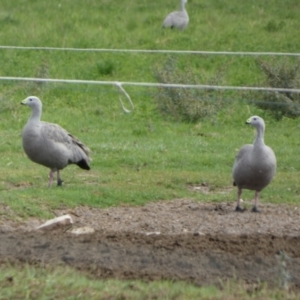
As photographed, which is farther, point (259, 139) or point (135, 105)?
point (135, 105)

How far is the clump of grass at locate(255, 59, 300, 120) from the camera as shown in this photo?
54.9ft

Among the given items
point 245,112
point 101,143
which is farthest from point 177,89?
point 101,143

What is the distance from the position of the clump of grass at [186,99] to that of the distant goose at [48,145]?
4815mm

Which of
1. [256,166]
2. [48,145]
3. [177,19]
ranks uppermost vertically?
[256,166]

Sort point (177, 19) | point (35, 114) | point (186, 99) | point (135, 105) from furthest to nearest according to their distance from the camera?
point (177, 19), point (135, 105), point (186, 99), point (35, 114)

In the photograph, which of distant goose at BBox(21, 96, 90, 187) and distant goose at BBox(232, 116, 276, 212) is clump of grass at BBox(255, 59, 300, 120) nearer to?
distant goose at BBox(21, 96, 90, 187)

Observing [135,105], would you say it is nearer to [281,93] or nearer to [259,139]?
[281,93]

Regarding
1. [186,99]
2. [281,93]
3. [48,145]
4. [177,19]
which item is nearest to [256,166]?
[48,145]

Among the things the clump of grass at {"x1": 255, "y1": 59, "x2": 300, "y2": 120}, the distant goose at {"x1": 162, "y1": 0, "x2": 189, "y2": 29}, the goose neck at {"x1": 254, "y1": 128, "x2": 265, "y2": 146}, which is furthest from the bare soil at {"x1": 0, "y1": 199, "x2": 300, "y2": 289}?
the distant goose at {"x1": 162, "y1": 0, "x2": 189, "y2": 29}

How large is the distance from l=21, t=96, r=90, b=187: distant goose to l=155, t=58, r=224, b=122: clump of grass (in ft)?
15.8

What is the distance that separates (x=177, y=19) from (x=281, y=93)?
5.63 meters

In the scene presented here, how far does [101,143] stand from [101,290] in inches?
322

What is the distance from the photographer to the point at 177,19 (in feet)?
71.5

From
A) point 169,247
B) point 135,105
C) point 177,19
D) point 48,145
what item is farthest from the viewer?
point 177,19
